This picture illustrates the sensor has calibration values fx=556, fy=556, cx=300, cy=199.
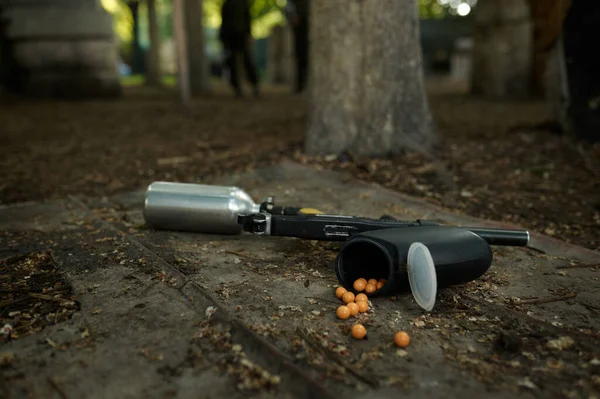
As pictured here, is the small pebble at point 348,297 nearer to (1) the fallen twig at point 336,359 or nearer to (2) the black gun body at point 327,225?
(1) the fallen twig at point 336,359

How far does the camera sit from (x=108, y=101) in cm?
1105

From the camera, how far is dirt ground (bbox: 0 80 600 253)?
413 cm

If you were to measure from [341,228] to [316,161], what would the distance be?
7.48ft

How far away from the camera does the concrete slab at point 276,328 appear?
5.94 feet

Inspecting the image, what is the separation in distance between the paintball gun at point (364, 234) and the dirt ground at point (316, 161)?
129 centimetres

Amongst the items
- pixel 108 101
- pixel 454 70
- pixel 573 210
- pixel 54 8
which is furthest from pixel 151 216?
pixel 454 70

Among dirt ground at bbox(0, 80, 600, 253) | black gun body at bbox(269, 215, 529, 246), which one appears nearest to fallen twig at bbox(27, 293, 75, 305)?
black gun body at bbox(269, 215, 529, 246)

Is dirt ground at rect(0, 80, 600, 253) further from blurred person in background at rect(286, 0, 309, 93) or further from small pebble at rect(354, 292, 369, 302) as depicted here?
blurred person in background at rect(286, 0, 309, 93)

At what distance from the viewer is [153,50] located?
16.9m

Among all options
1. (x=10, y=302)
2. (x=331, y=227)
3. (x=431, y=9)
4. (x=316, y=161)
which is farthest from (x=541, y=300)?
(x=431, y=9)

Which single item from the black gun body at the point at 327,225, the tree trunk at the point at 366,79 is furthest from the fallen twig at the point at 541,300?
the tree trunk at the point at 366,79

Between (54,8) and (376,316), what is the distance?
10.9 m

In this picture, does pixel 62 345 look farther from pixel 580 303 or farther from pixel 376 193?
pixel 376 193

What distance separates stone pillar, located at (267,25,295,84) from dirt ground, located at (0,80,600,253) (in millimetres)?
12488
